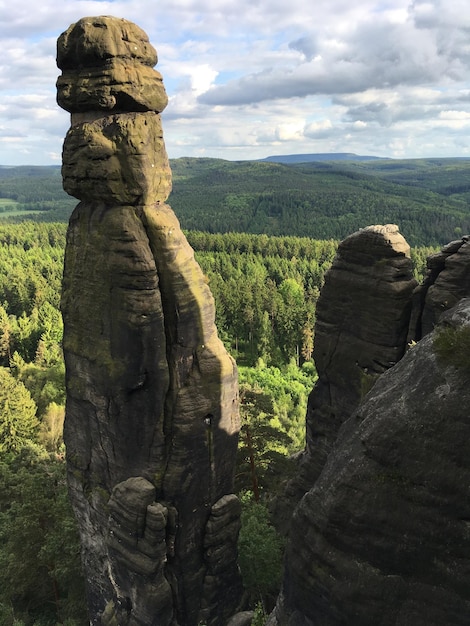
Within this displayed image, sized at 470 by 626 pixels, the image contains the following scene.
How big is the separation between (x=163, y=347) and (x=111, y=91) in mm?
12170

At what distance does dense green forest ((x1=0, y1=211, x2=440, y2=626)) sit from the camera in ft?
96.0

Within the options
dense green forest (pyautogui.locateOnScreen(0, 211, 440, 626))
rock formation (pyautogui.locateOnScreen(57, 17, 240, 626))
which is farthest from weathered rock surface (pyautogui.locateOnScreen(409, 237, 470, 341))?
dense green forest (pyautogui.locateOnScreen(0, 211, 440, 626))

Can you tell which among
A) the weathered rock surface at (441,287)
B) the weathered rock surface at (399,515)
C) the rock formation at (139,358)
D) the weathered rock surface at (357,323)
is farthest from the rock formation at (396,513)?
the rock formation at (139,358)

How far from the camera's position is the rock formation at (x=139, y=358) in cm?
2145

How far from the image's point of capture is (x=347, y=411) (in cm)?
2412

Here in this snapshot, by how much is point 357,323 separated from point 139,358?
10.9 metres

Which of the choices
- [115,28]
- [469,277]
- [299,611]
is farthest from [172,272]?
[299,611]

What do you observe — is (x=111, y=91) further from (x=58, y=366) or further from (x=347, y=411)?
(x=58, y=366)

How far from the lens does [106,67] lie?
69.1ft

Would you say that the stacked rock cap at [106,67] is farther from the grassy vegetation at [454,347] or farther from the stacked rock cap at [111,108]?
the grassy vegetation at [454,347]

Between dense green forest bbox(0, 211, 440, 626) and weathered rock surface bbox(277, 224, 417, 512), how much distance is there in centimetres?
720

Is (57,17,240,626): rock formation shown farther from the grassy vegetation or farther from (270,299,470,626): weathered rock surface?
the grassy vegetation

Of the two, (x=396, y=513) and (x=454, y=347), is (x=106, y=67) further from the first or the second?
(x=396, y=513)

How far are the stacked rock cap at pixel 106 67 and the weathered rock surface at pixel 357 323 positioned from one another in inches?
489
